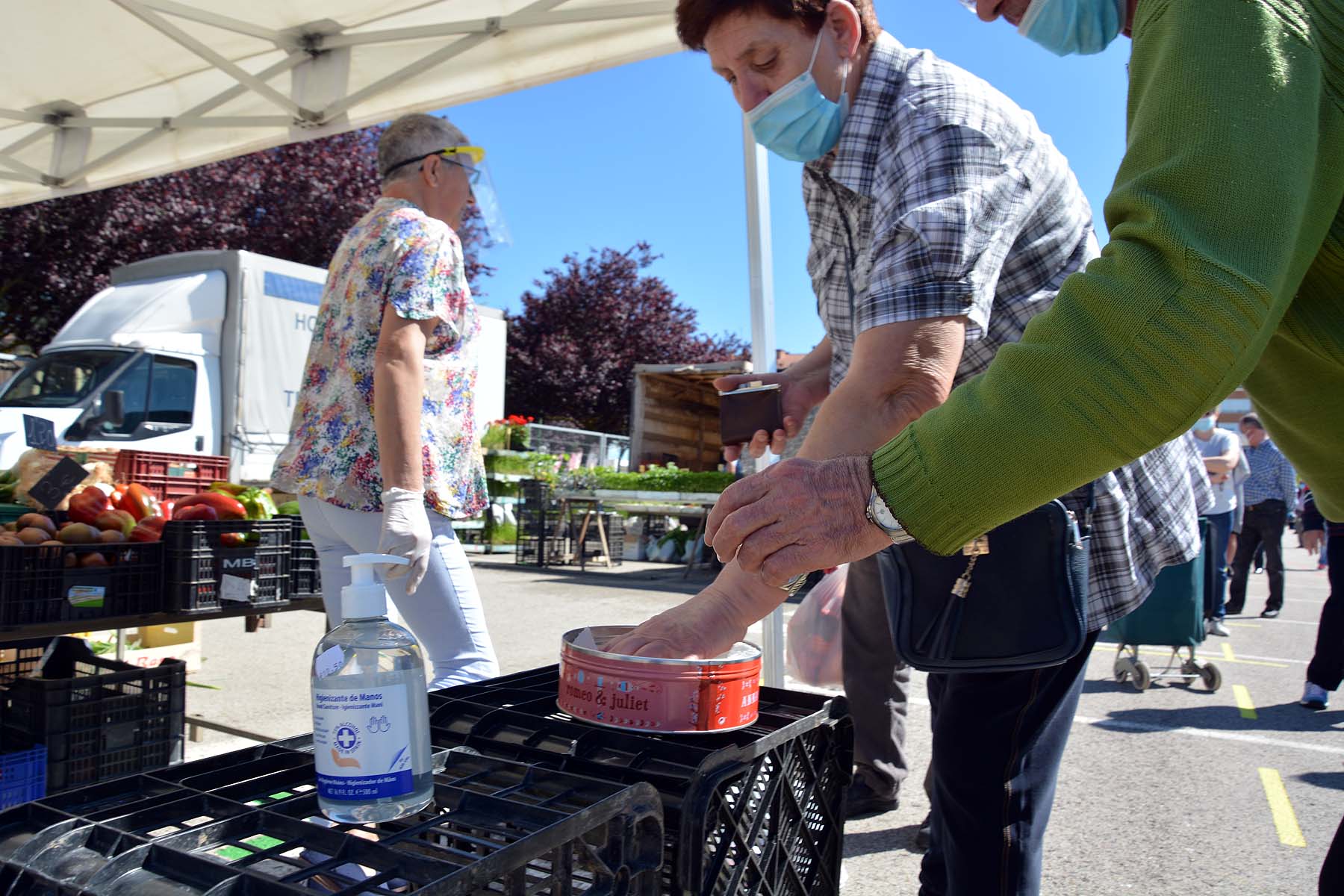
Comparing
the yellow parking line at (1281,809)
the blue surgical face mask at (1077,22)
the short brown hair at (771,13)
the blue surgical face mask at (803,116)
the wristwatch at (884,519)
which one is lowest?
the yellow parking line at (1281,809)

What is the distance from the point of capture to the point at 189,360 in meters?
9.99

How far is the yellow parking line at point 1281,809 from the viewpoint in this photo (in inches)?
130

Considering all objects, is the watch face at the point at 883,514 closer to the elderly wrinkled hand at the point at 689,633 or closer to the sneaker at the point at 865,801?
the elderly wrinkled hand at the point at 689,633

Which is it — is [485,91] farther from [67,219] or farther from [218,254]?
[67,219]

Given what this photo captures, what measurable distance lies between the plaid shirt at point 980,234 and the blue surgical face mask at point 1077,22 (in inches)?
8.3

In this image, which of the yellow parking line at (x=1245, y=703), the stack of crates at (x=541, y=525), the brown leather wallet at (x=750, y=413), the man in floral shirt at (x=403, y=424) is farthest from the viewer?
the stack of crates at (x=541, y=525)

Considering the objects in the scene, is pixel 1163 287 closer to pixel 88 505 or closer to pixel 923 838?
pixel 923 838

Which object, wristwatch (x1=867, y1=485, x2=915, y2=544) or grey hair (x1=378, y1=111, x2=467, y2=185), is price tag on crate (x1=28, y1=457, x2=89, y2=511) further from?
wristwatch (x1=867, y1=485, x2=915, y2=544)

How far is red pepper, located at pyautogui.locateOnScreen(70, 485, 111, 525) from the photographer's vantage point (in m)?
3.22

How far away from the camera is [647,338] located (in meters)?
26.9

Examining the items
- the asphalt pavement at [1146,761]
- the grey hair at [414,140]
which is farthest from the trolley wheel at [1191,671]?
the grey hair at [414,140]

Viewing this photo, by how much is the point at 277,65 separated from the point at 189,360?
558 centimetres

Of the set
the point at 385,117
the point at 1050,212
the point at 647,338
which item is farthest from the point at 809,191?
the point at 647,338

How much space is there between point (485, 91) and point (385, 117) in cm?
73
